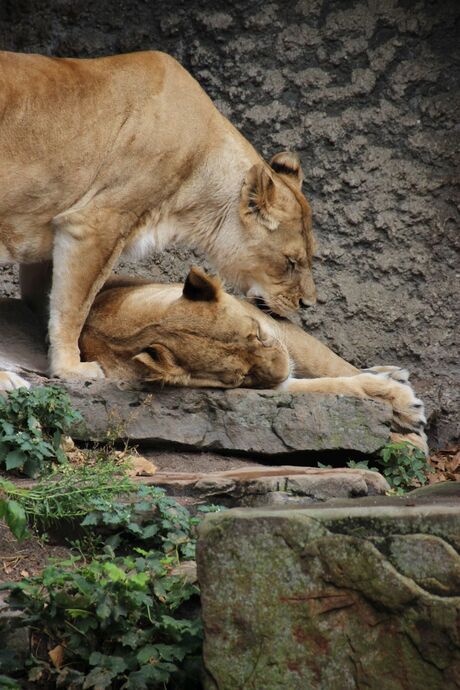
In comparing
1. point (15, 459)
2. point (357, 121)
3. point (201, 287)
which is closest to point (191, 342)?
point (201, 287)

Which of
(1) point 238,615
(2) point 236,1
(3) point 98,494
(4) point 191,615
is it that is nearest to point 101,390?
(3) point 98,494

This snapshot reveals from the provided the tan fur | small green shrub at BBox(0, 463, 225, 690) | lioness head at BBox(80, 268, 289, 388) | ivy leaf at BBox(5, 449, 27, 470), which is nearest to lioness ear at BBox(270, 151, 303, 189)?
the tan fur

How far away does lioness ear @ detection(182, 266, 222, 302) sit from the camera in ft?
20.3

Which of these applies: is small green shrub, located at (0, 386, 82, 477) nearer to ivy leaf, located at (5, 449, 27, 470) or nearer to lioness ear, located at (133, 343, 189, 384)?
ivy leaf, located at (5, 449, 27, 470)

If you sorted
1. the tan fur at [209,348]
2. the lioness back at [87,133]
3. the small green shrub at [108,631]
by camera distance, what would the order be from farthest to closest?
the lioness back at [87,133] < the tan fur at [209,348] < the small green shrub at [108,631]

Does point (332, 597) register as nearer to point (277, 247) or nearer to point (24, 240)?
point (24, 240)

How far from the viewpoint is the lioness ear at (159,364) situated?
6.09 metres

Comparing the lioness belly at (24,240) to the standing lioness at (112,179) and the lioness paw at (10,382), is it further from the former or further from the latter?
the lioness paw at (10,382)

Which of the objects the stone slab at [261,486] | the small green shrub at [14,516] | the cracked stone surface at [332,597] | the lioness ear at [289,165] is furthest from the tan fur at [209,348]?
the cracked stone surface at [332,597]

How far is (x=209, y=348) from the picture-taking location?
20.4ft

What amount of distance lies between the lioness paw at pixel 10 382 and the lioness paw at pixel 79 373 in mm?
287

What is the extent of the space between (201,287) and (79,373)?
0.87 metres

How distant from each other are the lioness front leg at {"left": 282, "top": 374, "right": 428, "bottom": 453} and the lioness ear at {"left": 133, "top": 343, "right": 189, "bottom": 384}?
90 cm

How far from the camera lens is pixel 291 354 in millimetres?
6941
